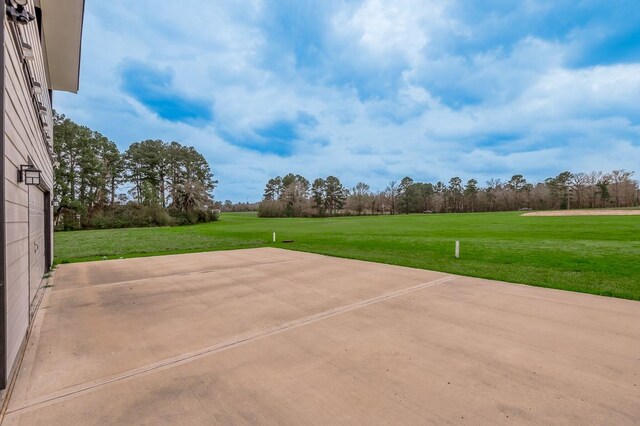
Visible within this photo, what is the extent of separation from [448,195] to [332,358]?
265ft

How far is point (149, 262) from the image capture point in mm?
8953

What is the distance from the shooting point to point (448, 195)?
247 feet

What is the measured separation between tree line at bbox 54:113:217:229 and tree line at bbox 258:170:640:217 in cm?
1821

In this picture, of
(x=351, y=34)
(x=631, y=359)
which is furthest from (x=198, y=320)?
(x=351, y=34)

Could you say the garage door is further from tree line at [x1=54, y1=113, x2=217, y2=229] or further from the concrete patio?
tree line at [x1=54, y1=113, x2=217, y2=229]

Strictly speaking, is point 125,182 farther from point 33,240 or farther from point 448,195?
point 448,195

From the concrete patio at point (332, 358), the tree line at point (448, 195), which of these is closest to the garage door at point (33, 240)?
the concrete patio at point (332, 358)

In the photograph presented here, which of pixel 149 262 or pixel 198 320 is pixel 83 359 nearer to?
pixel 198 320

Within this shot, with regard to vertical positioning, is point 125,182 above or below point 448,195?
above

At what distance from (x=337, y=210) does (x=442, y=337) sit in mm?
63519

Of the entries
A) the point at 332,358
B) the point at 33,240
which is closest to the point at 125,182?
the point at 33,240

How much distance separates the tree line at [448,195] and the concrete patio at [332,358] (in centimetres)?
5406

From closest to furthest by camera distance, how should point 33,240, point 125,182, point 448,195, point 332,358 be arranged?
point 332,358 < point 33,240 < point 125,182 < point 448,195

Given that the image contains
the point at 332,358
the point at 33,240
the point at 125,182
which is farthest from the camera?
the point at 125,182
